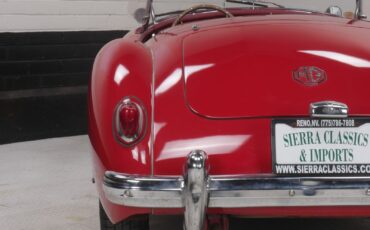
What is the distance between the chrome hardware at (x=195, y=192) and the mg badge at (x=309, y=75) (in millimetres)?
→ 538

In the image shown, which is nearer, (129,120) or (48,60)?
(129,120)

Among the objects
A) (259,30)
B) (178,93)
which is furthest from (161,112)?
(259,30)

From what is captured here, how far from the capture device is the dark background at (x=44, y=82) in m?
6.99

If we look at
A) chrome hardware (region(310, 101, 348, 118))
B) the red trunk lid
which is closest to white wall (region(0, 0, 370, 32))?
the red trunk lid

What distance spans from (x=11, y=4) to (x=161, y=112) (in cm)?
458

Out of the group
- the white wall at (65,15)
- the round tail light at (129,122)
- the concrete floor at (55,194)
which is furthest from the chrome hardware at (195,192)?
the white wall at (65,15)

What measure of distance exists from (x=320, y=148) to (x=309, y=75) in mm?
331

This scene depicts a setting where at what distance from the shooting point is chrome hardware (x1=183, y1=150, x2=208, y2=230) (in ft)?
8.89

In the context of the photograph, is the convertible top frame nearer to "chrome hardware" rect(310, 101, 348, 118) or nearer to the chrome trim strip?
"chrome hardware" rect(310, 101, 348, 118)

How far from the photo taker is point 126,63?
3119mm

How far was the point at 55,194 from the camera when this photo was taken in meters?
4.96

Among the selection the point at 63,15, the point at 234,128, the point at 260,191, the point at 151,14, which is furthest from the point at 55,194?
the point at 63,15

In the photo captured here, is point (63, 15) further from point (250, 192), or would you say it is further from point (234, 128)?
point (250, 192)

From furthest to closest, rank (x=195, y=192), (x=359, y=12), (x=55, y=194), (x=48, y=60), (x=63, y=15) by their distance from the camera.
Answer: (x=63, y=15), (x=48, y=60), (x=55, y=194), (x=359, y=12), (x=195, y=192)
